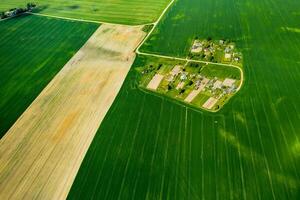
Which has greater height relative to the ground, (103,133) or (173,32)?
(173,32)

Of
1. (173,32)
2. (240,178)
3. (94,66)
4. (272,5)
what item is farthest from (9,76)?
(272,5)

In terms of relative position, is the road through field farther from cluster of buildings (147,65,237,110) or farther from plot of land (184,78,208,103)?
plot of land (184,78,208,103)

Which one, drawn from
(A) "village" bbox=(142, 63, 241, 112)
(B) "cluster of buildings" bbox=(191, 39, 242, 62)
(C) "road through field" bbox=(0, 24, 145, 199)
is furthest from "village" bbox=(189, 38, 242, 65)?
(C) "road through field" bbox=(0, 24, 145, 199)

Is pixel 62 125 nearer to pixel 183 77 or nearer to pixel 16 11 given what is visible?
pixel 183 77

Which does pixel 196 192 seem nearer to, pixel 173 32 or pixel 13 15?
pixel 173 32

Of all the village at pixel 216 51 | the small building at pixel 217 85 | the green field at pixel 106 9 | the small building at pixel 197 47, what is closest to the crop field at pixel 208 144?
the village at pixel 216 51

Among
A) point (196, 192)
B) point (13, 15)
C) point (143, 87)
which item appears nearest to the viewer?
point (196, 192)

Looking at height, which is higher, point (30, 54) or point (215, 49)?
point (215, 49)

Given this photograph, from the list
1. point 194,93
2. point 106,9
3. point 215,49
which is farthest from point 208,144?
point 106,9
